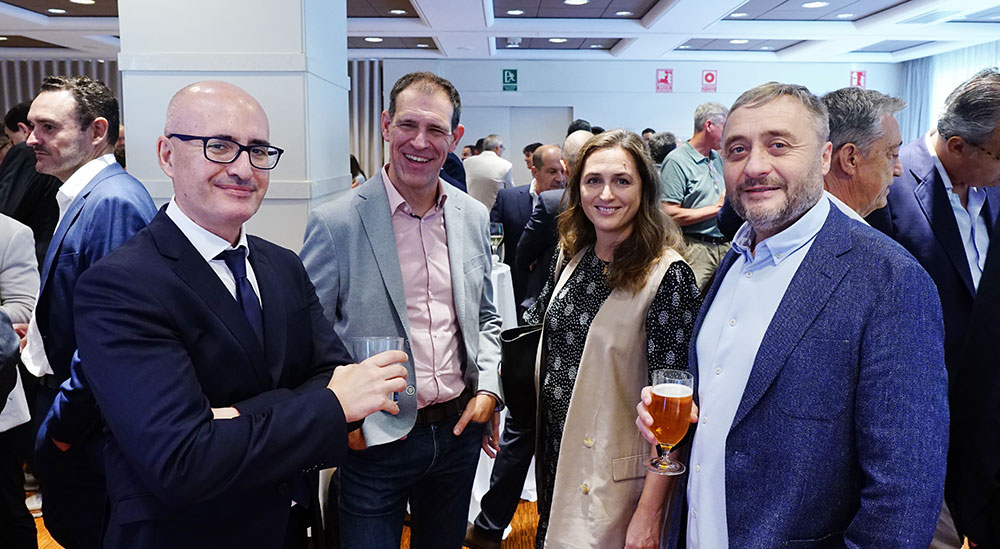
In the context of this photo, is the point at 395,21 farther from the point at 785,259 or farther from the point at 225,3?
the point at 785,259

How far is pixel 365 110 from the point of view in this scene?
35.8ft

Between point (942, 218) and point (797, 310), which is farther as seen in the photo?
point (942, 218)

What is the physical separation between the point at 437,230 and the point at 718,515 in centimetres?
106

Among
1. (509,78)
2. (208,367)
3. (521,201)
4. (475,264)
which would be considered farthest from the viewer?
(509,78)

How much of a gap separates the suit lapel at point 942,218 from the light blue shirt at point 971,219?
50mm

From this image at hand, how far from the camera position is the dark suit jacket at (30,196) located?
3.38 meters

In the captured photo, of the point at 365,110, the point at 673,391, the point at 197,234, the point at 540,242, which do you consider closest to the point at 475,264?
the point at 673,391

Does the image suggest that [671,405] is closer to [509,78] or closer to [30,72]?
[509,78]

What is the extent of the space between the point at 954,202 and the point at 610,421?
1.34 metres

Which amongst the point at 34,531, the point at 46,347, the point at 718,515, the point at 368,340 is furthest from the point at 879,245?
the point at 34,531

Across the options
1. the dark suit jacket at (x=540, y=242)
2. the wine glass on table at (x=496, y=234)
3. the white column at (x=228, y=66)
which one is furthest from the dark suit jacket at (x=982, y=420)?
the wine glass on table at (x=496, y=234)

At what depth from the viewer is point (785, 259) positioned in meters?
1.41

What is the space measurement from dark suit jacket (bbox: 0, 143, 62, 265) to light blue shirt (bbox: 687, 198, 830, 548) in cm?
322

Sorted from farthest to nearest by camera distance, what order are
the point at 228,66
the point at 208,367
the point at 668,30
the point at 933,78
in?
the point at 933,78 < the point at 668,30 < the point at 228,66 < the point at 208,367
